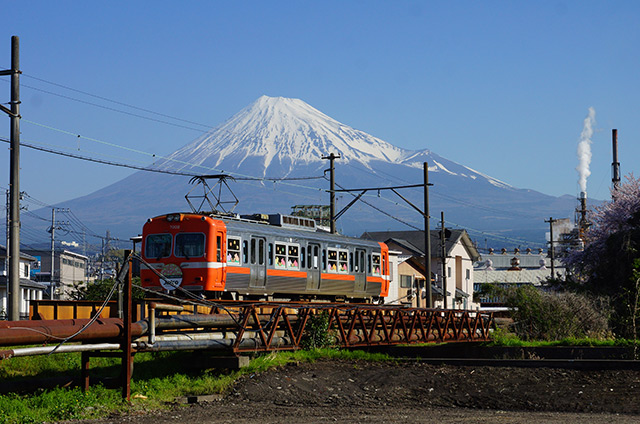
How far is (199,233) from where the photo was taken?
28531 mm

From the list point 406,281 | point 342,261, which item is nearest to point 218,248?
point 342,261

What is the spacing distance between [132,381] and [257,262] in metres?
10.9

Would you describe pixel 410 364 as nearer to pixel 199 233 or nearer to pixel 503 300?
pixel 199 233

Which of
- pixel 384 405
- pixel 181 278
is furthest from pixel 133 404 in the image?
pixel 181 278

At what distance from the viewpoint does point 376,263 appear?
3844 cm

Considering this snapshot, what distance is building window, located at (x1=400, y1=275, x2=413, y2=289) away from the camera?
71688 millimetres

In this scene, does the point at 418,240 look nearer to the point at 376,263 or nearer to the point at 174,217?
the point at 376,263

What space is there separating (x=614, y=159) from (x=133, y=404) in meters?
54.8

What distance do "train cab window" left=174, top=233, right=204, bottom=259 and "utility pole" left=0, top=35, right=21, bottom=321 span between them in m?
6.01

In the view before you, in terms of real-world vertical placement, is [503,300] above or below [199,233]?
below

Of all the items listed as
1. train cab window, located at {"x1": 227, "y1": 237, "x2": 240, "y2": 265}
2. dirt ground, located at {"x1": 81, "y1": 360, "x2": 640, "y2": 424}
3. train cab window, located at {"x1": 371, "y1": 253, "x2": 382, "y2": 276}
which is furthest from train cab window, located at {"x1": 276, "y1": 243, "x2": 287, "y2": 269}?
dirt ground, located at {"x1": 81, "y1": 360, "x2": 640, "y2": 424}

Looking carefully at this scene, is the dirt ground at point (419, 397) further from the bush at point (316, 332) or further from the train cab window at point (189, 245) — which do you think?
the train cab window at point (189, 245)

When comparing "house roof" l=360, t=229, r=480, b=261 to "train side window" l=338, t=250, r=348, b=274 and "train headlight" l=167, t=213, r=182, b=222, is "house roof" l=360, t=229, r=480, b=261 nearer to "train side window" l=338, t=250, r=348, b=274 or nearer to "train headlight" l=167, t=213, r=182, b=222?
"train side window" l=338, t=250, r=348, b=274

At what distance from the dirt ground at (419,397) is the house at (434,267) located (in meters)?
45.0
